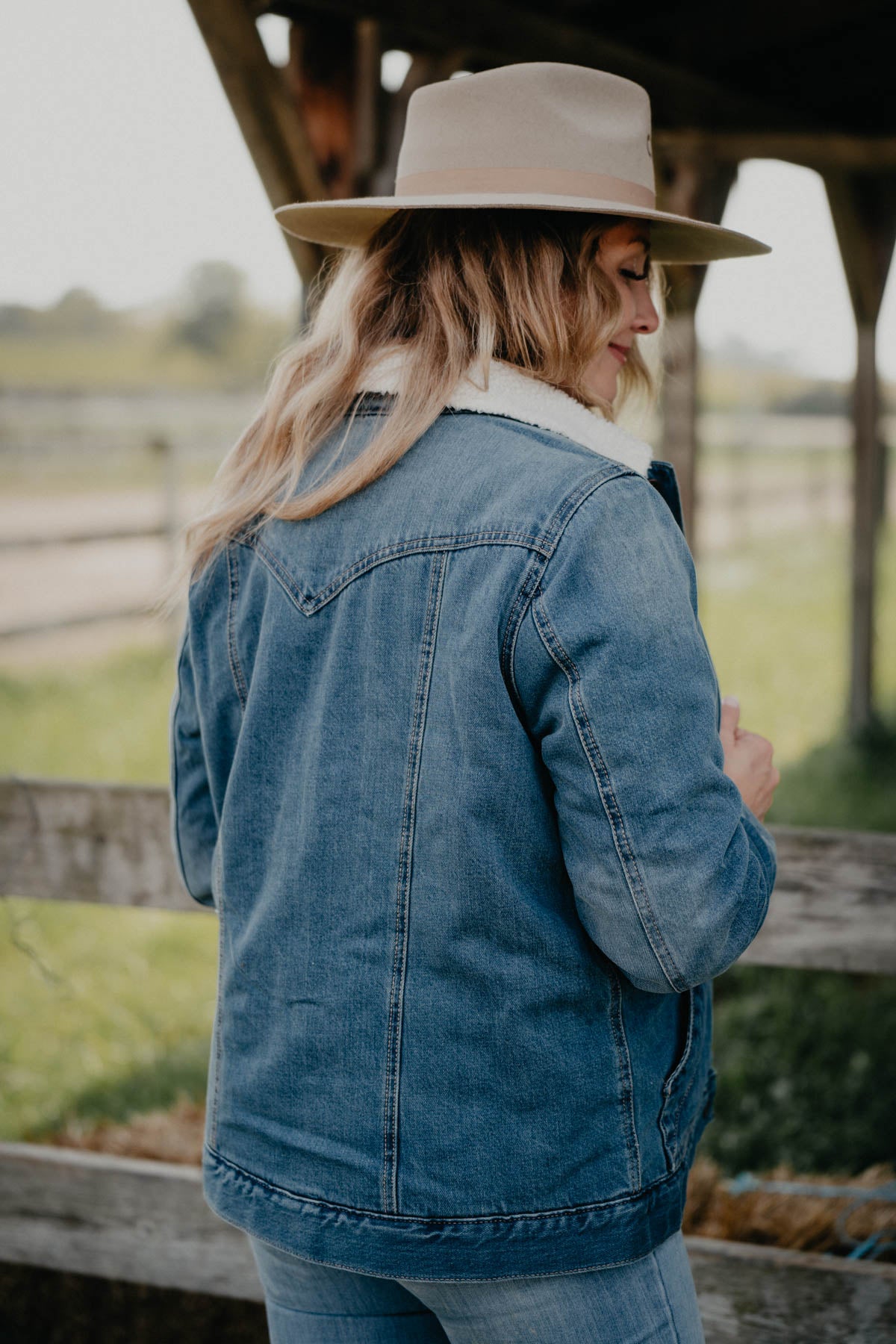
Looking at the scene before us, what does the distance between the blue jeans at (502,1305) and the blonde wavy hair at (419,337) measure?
0.67m

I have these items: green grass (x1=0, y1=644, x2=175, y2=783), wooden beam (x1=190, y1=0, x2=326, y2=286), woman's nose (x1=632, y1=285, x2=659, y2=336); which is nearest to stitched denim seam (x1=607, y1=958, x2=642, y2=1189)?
woman's nose (x1=632, y1=285, x2=659, y2=336)

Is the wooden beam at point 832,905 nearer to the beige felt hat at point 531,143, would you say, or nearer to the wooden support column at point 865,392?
the beige felt hat at point 531,143

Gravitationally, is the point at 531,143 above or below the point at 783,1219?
above

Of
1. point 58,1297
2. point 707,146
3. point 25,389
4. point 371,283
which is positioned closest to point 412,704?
point 371,283

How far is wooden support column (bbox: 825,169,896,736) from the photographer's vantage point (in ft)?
17.7

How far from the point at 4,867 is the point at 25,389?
8.21 metres

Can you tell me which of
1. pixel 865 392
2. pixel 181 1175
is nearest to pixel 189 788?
pixel 181 1175

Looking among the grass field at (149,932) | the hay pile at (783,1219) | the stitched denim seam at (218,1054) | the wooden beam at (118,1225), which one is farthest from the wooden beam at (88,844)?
the hay pile at (783,1219)

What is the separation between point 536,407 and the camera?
1046 mm

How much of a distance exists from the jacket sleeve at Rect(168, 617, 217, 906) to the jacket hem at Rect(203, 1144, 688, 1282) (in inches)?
16.2

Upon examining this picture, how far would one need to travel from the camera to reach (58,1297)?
2.03 m

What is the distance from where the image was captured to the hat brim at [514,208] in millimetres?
1072

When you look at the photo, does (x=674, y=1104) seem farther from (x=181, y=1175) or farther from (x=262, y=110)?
(x=262, y=110)

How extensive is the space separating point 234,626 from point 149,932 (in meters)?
3.14
